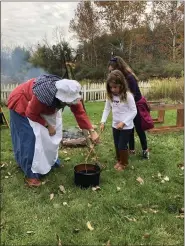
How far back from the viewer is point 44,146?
4.09 metres

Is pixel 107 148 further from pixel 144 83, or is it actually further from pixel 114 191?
pixel 144 83

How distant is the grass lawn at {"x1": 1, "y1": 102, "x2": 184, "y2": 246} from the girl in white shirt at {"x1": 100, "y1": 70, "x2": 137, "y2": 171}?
296 mm

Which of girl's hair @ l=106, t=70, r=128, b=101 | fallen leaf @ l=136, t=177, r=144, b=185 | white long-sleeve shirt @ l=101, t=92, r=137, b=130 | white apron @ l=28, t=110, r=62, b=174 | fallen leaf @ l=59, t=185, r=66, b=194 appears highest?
girl's hair @ l=106, t=70, r=128, b=101

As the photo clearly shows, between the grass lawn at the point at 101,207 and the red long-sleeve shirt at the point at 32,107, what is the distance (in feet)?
2.66

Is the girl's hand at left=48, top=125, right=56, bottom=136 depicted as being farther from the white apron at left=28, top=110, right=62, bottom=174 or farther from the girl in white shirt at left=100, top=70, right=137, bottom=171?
the girl in white shirt at left=100, top=70, right=137, bottom=171

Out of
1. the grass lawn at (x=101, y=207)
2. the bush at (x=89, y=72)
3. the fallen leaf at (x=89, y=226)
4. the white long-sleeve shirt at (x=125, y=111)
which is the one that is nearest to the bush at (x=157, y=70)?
the bush at (x=89, y=72)

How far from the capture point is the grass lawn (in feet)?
9.80

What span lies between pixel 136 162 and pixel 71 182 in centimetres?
119

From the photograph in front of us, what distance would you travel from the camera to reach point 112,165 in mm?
4848

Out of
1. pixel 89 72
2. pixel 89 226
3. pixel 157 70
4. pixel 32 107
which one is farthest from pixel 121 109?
pixel 157 70

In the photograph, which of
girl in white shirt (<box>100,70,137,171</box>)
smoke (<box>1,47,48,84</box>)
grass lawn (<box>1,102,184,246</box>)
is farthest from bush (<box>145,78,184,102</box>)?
girl in white shirt (<box>100,70,137,171</box>)

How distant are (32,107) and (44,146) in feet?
1.84

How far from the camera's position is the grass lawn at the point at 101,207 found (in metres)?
2.99

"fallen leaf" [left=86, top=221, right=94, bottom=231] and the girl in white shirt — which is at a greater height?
the girl in white shirt
